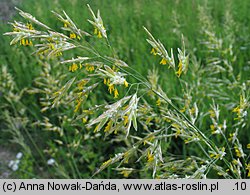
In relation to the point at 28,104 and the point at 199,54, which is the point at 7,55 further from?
the point at 199,54

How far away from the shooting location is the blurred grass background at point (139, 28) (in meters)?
3.36

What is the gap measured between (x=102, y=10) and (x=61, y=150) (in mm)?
2232

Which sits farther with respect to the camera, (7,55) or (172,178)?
(7,55)

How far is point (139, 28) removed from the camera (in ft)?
13.5

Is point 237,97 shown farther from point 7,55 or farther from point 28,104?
point 7,55

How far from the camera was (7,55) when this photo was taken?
4.10m

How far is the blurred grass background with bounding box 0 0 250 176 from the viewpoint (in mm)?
3359

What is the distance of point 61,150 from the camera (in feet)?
9.04
